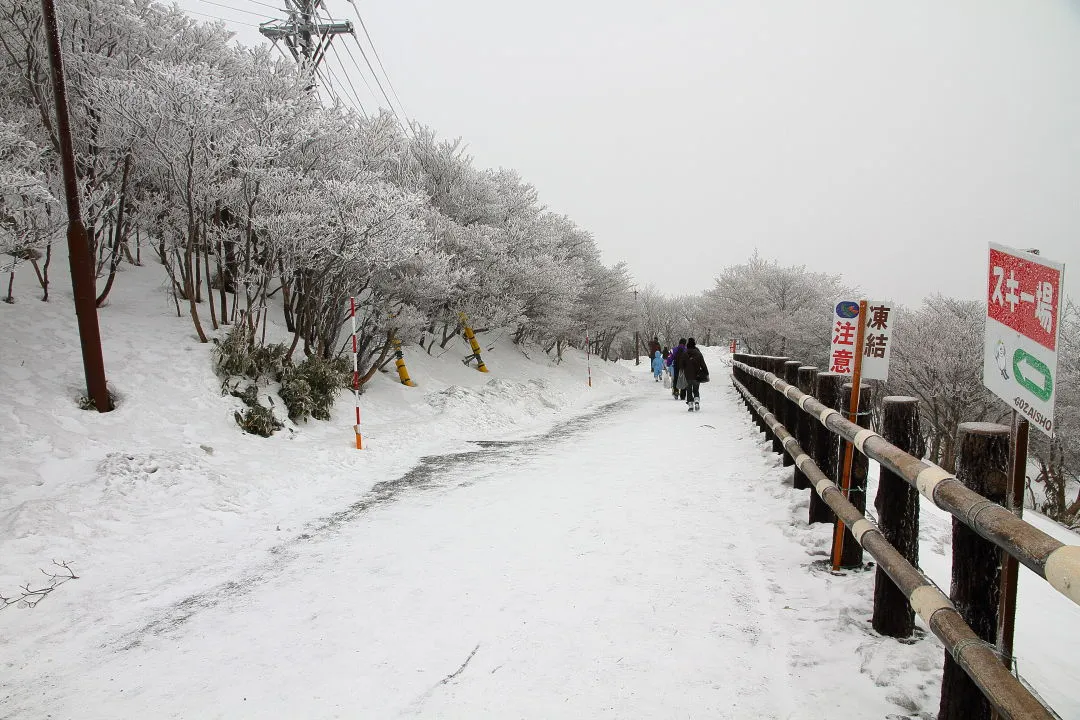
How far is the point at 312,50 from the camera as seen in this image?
19125 millimetres

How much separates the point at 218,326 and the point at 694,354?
1162 centimetres

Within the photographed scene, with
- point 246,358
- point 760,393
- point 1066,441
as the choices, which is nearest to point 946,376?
point 1066,441

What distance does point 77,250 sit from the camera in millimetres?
6840

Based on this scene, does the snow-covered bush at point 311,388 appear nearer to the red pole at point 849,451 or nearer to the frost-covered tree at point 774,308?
the red pole at point 849,451

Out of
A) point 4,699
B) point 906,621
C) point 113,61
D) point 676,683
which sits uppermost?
point 113,61

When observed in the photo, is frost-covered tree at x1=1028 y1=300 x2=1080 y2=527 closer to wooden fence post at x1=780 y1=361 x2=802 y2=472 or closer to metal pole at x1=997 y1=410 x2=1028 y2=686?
wooden fence post at x1=780 y1=361 x2=802 y2=472

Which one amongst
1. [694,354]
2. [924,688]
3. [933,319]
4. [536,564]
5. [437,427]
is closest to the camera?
[924,688]

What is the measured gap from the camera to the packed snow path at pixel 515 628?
277 cm

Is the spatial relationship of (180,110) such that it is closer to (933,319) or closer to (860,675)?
(860,675)

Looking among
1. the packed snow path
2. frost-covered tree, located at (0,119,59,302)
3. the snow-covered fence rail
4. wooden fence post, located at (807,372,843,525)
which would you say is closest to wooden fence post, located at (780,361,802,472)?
the packed snow path

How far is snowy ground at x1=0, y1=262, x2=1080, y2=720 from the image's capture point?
2832mm

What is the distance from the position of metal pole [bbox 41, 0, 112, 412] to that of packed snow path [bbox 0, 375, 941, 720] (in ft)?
13.0

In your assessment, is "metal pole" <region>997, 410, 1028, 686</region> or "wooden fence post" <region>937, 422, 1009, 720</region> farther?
"wooden fence post" <region>937, 422, 1009, 720</region>

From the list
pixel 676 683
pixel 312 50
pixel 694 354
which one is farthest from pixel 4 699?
pixel 312 50
